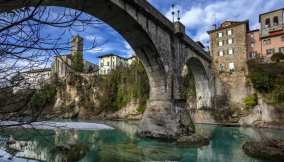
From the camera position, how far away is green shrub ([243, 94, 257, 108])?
30.3 metres

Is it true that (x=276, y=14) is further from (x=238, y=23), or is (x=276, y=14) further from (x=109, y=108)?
(x=109, y=108)

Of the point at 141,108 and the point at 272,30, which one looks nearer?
the point at 272,30

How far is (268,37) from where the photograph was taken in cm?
3797

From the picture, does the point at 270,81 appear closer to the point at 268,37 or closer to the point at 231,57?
the point at 231,57

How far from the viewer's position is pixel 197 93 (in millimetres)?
35594

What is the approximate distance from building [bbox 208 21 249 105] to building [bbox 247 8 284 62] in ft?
6.39

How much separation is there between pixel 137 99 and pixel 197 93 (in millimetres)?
9648

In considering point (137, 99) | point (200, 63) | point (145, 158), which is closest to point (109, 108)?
point (137, 99)

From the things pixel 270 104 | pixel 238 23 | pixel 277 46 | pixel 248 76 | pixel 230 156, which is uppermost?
pixel 238 23

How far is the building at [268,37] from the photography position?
37.1 meters

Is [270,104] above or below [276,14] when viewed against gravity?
below

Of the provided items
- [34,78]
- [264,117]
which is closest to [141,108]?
[264,117]

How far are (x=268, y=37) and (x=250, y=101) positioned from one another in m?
12.7

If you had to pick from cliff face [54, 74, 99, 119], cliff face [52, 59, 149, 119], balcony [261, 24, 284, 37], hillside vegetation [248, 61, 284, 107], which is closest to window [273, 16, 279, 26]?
balcony [261, 24, 284, 37]
